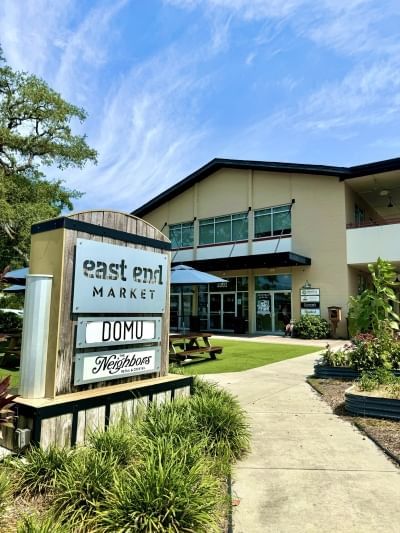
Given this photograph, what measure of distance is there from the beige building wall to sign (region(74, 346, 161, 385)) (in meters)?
16.4

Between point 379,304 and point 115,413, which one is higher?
point 379,304

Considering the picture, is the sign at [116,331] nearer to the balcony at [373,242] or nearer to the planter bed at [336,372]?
→ the planter bed at [336,372]

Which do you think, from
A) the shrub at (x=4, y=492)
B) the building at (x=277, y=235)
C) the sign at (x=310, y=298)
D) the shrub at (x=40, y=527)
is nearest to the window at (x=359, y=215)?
the building at (x=277, y=235)

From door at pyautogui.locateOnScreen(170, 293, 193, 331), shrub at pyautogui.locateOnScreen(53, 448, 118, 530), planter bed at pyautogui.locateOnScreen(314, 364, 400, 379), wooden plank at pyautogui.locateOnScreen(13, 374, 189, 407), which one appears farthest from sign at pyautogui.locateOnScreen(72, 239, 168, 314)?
door at pyautogui.locateOnScreen(170, 293, 193, 331)


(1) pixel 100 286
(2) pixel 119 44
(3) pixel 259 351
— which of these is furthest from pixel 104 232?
(3) pixel 259 351

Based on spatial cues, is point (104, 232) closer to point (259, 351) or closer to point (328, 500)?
point (328, 500)

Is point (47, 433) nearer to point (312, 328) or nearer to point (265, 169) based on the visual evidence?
point (312, 328)

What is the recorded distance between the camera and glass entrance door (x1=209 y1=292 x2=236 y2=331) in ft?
77.9

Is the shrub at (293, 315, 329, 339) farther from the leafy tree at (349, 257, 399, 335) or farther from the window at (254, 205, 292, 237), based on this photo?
the leafy tree at (349, 257, 399, 335)

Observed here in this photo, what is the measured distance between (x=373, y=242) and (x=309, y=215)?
141 inches

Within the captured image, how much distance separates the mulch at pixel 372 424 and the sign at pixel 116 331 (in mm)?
2923

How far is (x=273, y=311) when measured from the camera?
2208 centimetres

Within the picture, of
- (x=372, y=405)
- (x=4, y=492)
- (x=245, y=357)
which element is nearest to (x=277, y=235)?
(x=245, y=357)

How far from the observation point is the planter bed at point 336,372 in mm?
8357
